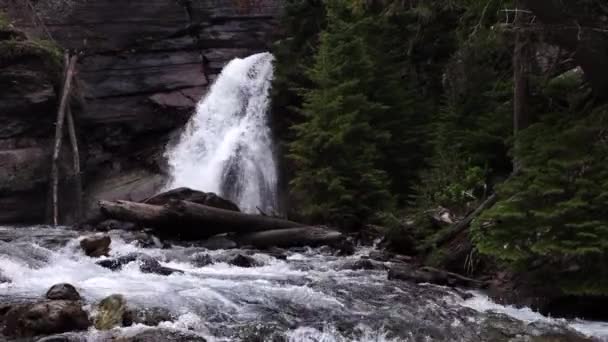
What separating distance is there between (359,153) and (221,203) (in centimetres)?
402

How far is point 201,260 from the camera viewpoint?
38.1 ft

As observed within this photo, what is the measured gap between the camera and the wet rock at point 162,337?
6.37 meters

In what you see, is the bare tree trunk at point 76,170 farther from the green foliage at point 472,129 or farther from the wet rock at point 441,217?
the wet rock at point 441,217

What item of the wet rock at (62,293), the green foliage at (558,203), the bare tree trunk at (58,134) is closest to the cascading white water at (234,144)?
the bare tree trunk at (58,134)

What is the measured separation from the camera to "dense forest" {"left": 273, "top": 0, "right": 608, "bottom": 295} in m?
8.33

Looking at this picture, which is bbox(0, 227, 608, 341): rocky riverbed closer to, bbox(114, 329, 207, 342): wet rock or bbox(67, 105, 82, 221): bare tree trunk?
bbox(114, 329, 207, 342): wet rock

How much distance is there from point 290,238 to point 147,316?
22.5 feet

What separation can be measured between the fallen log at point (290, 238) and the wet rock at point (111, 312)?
6710mm

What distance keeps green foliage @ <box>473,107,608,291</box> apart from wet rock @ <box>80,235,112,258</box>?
6.76m

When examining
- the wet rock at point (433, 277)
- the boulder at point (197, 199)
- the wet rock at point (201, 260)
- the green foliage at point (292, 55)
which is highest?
the green foliage at point (292, 55)

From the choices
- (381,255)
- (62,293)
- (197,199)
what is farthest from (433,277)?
(197,199)

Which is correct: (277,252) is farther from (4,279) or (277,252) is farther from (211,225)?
(4,279)

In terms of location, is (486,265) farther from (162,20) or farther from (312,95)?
(162,20)

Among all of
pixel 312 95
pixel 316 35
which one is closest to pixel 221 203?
pixel 312 95
